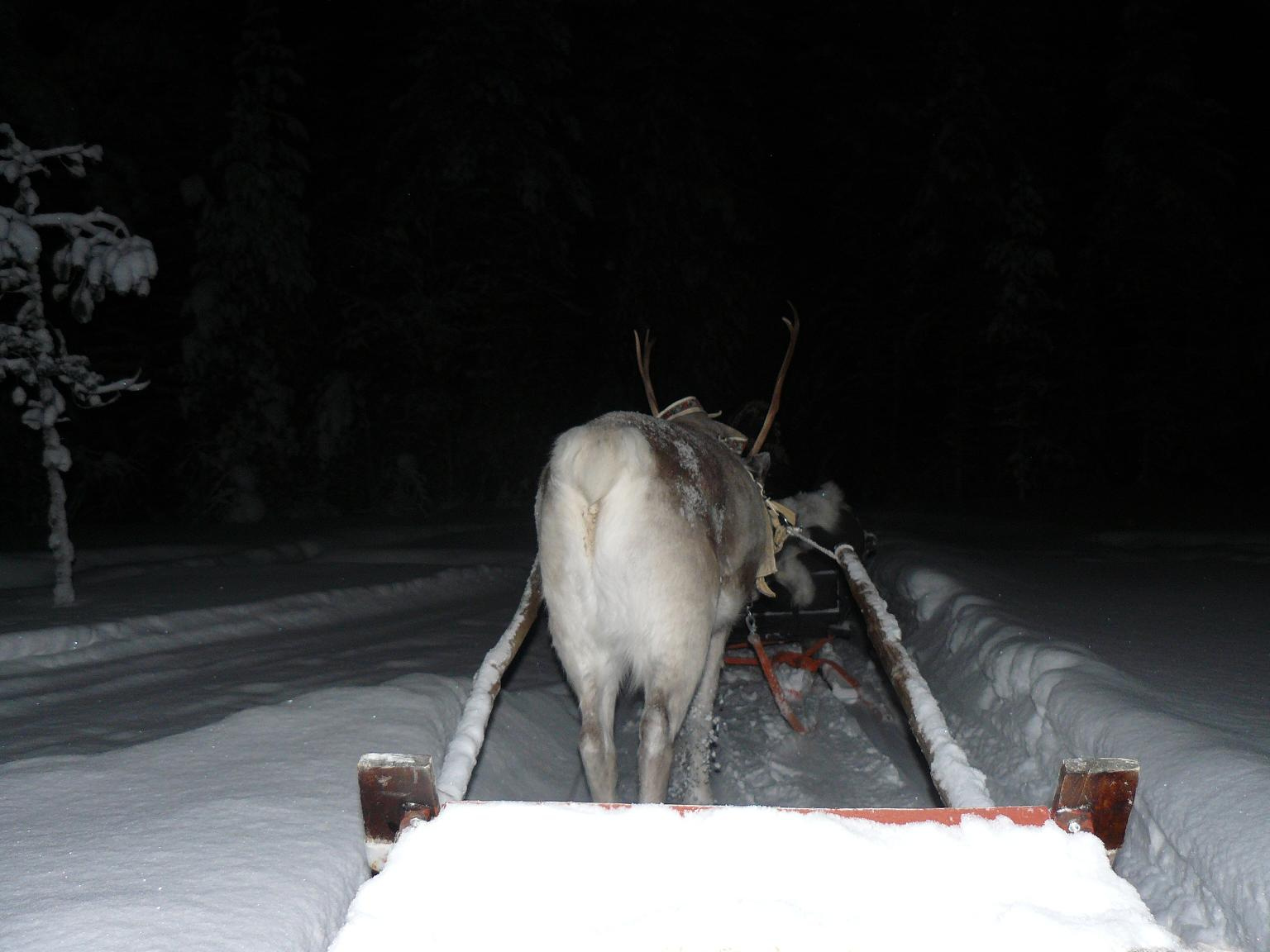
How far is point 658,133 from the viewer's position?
21422mm

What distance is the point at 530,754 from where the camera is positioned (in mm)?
4895

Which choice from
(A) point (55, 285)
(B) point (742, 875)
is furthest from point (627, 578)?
(A) point (55, 285)

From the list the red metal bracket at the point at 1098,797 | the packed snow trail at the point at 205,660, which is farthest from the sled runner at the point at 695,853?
the packed snow trail at the point at 205,660

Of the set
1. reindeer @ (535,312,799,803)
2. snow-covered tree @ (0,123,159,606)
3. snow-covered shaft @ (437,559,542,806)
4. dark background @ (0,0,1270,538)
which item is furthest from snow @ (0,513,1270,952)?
dark background @ (0,0,1270,538)

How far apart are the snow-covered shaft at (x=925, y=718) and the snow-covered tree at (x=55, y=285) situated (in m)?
6.32

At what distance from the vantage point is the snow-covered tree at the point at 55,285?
6.62 metres

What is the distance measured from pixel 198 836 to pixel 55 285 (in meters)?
5.97

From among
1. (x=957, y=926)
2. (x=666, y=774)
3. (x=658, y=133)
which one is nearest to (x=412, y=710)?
(x=666, y=774)

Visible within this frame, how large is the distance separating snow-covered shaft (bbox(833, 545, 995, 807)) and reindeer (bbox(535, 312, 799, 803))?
2.37 ft

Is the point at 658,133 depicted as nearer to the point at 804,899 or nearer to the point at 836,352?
the point at 836,352

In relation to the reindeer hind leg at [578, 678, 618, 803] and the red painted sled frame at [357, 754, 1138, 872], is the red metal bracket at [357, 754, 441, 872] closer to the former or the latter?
the red painted sled frame at [357, 754, 1138, 872]

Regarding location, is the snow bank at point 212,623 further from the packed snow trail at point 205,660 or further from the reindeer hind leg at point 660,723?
the reindeer hind leg at point 660,723

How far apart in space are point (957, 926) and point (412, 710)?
327cm

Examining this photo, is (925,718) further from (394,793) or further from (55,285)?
(55,285)
